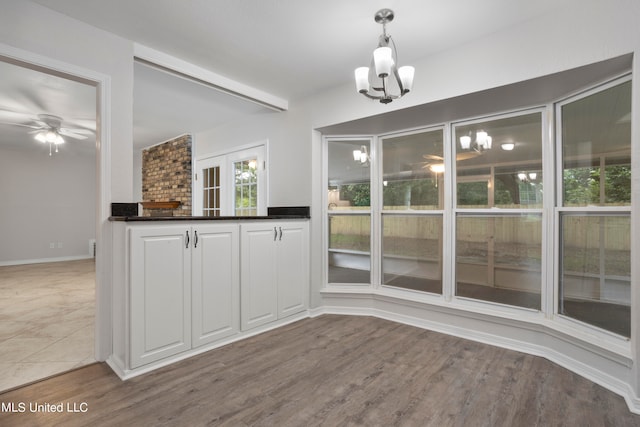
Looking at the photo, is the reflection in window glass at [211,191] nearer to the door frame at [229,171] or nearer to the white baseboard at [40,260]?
the door frame at [229,171]

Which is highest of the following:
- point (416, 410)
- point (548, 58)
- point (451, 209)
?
point (548, 58)

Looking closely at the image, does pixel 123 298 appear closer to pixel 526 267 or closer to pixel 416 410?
pixel 416 410

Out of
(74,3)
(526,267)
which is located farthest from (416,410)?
(74,3)

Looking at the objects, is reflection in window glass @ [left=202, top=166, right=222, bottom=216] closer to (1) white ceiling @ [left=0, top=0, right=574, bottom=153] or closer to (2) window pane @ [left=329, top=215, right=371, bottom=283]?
(1) white ceiling @ [left=0, top=0, right=574, bottom=153]

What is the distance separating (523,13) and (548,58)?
357 millimetres

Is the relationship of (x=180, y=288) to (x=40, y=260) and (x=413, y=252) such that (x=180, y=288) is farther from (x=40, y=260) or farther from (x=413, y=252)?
(x=40, y=260)

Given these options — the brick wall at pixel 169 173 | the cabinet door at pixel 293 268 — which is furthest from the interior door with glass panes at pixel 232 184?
the cabinet door at pixel 293 268

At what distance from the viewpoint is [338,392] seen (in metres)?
1.97

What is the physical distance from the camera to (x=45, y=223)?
728 cm

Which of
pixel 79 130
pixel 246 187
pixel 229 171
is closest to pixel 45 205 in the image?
pixel 79 130

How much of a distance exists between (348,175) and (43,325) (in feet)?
11.5

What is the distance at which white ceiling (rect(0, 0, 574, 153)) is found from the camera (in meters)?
2.06

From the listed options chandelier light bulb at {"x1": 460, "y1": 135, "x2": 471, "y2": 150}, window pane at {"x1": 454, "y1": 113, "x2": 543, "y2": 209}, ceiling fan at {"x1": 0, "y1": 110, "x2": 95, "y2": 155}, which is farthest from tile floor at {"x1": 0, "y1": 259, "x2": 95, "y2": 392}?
chandelier light bulb at {"x1": 460, "y1": 135, "x2": 471, "y2": 150}

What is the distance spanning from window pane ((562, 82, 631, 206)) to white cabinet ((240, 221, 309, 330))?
2420 millimetres
